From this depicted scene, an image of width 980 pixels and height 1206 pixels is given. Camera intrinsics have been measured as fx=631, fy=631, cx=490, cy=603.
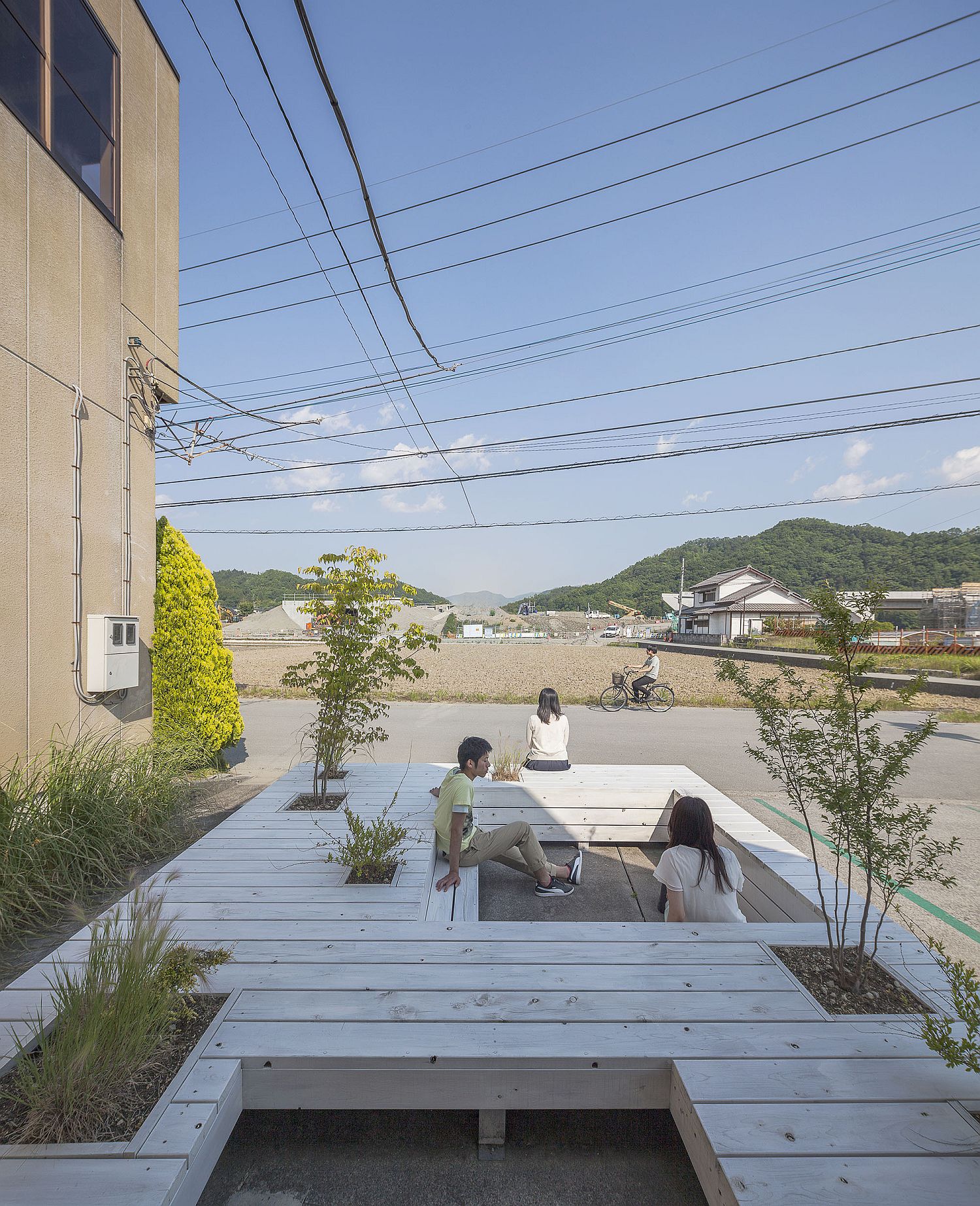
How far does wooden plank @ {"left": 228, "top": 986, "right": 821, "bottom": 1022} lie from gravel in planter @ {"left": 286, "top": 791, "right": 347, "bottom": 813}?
2.34m

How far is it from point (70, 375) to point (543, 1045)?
6.21 meters

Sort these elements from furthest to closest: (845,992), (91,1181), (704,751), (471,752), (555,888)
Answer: (704,751), (555,888), (471,752), (845,992), (91,1181)

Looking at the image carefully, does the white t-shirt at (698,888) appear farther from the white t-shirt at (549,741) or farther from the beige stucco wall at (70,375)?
the beige stucco wall at (70,375)

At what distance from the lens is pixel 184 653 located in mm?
7023

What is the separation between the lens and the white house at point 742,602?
39.6m

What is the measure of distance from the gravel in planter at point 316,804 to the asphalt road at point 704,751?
242cm

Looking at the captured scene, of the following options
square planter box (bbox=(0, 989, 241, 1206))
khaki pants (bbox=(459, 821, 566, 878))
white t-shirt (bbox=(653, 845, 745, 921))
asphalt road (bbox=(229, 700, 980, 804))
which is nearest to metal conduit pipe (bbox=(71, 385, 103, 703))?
asphalt road (bbox=(229, 700, 980, 804))

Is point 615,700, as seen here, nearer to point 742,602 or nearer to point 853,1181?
point 853,1181

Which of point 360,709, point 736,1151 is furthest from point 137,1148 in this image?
point 360,709

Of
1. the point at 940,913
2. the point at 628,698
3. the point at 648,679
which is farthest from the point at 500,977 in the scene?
the point at 628,698

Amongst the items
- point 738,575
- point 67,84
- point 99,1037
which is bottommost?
point 99,1037

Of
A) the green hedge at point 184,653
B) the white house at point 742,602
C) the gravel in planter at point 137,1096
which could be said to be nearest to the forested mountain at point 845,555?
the white house at point 742,602

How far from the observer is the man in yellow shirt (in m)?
3.46

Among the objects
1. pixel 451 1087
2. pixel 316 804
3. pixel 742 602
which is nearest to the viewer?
pixel 451 1087
